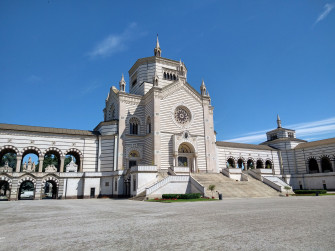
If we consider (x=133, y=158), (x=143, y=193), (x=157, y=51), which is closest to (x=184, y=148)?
(x=133, y=158)

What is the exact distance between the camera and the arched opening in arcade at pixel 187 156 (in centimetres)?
4167

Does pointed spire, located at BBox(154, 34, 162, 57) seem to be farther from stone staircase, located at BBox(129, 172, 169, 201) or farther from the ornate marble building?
stone staircase, located at BBox(129, 172, 169, 201)

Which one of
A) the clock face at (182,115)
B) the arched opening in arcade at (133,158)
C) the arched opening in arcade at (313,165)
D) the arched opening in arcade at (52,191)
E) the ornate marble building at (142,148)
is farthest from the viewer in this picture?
the arched opening in arcade at (313,165)

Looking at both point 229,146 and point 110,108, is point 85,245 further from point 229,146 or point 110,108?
point 229,146

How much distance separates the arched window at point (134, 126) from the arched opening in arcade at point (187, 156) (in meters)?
8.19

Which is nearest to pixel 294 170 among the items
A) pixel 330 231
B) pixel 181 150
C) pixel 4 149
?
pixel 181 150

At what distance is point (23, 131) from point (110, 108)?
16827 millimetres

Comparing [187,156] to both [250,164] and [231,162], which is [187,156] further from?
[250,164]

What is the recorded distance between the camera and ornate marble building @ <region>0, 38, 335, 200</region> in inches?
1368

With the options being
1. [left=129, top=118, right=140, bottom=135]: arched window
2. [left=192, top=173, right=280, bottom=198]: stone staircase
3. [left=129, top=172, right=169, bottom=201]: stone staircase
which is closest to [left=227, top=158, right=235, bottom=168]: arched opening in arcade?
[left=192, top=173, right=280, bottom=198]: stone staircase

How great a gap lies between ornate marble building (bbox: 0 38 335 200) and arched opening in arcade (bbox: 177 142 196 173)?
0.59ft

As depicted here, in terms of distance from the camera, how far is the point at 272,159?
5784 centimetres

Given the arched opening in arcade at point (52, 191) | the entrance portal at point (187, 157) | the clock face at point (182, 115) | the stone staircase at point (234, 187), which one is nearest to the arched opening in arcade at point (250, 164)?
the stone staircase at point (234, 187)

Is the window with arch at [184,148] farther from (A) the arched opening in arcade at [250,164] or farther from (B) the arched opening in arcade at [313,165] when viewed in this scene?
(B) the arched opening in arcade at [313,165]
